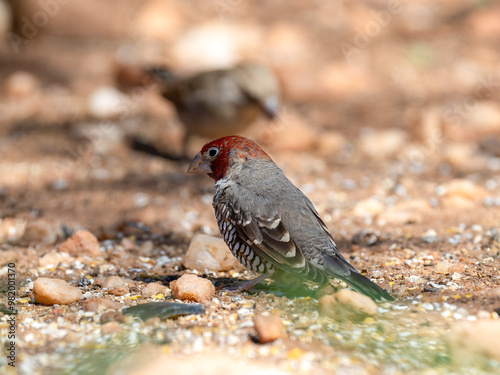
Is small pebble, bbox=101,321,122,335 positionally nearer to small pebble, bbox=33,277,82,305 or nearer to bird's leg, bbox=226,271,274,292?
small pebble, bbox=33,277,82,305

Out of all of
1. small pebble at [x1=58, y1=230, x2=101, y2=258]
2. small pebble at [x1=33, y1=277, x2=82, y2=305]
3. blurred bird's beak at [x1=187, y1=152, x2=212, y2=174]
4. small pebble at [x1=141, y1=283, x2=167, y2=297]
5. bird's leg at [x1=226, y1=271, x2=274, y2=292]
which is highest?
blurred bird's beak at [x1=187, y1=152, x2=212, y2=174]

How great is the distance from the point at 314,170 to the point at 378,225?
5.63ft

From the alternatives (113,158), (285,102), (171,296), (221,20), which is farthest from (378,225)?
(221,20)

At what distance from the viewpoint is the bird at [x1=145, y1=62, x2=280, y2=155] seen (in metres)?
6.24

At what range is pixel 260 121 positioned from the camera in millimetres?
7012

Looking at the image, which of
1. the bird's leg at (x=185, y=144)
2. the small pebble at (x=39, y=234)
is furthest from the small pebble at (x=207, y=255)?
the bird's leg at (x=185, y=144)

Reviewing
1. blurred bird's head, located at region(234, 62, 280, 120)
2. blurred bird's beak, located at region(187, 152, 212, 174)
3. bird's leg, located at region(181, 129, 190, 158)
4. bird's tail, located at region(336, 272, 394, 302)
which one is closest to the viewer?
bird's tail, located at region(336, 272, 394, 302)

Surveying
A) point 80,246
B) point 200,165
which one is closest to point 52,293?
point 80,246

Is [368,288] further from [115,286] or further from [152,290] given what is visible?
[115,286]

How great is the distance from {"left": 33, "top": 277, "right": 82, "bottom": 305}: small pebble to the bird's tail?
145 cm

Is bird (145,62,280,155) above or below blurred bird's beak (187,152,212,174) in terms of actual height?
above

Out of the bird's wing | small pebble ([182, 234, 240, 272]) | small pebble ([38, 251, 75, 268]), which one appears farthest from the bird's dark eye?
small pebble ([38, 251, 75, 268])

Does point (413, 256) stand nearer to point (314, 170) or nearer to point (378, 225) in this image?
point (378, 225)

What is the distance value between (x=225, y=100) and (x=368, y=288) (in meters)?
3.54
